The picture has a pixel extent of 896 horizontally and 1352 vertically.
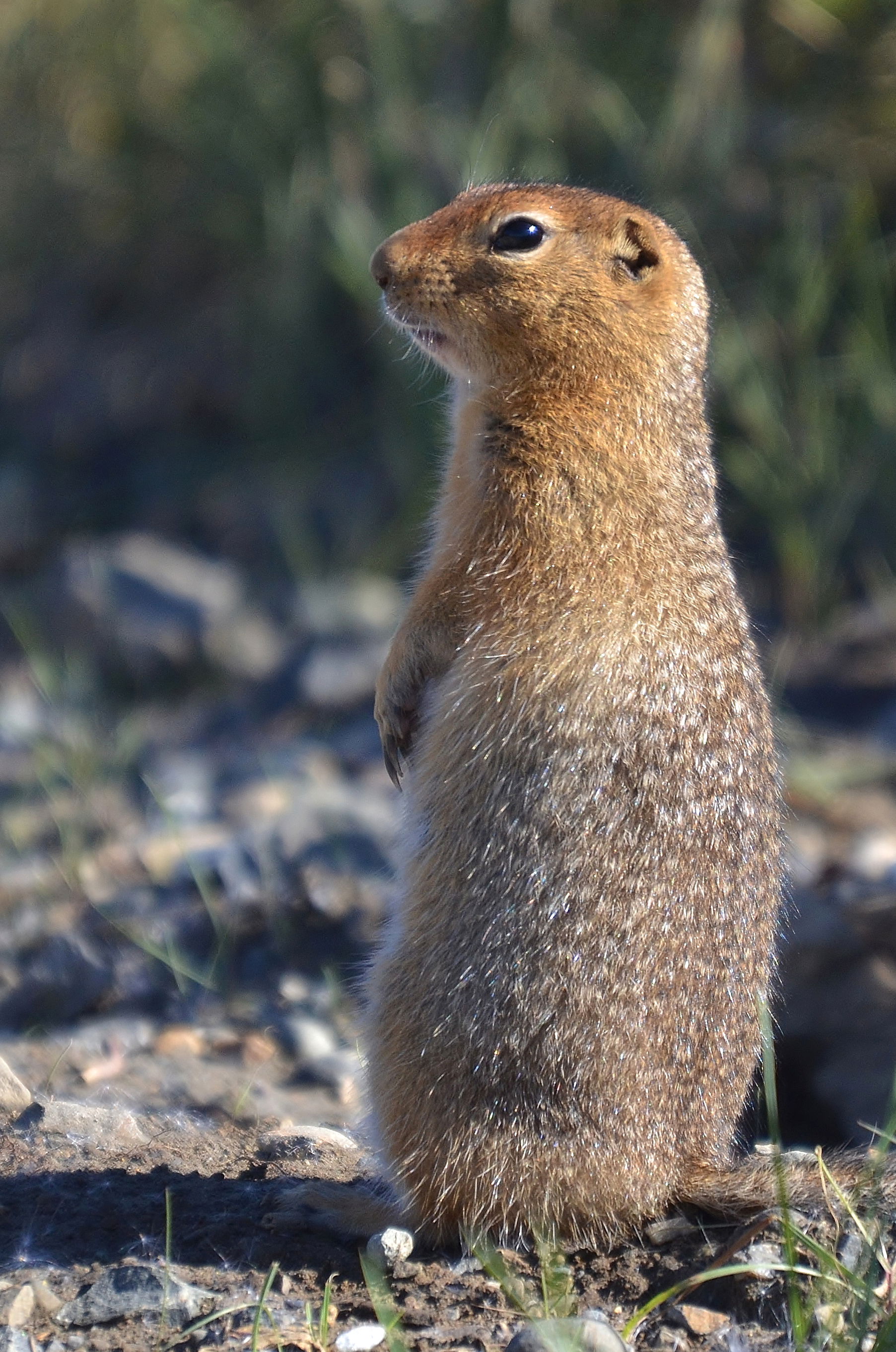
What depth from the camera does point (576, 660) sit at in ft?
10.9

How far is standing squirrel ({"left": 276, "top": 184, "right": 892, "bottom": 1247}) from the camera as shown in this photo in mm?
3094

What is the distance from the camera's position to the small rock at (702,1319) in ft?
9.54

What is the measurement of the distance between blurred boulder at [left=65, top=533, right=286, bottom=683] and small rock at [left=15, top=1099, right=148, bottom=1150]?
13.5 ft

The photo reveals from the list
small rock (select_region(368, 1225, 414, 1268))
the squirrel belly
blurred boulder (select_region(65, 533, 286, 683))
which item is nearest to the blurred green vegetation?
blurred boulder (select_region(65, 533, 286, 683))

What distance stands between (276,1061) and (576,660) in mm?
2103

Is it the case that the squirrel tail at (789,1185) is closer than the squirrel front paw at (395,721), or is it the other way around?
the squirrel tail at (789,1185)

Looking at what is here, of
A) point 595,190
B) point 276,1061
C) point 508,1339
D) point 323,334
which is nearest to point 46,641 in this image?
point 323,334

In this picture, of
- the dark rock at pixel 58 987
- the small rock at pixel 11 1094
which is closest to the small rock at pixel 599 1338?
the small rock at pixel 11 1094

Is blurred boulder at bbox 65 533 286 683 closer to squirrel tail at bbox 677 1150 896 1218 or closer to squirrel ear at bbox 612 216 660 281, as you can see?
squirrel ear at bbox 612 216 660 281

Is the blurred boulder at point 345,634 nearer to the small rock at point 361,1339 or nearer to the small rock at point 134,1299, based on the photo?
the small rock at point 134,1299

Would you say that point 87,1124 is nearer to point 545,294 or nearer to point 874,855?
point 545,294

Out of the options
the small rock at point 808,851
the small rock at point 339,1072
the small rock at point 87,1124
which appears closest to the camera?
the small rock at point 87,1124

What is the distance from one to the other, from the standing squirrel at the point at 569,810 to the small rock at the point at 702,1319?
24 cm

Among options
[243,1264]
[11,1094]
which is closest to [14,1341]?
[243,1264]
